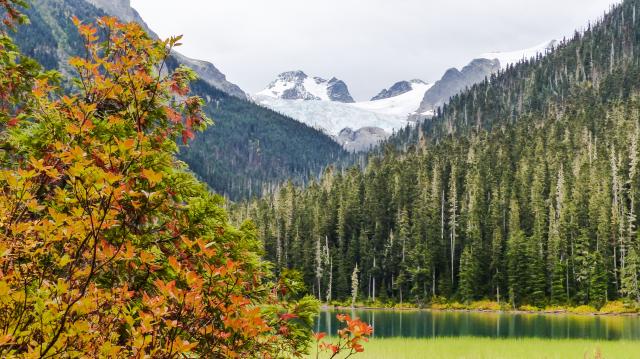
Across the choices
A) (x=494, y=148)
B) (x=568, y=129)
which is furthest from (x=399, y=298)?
(x=568, y=129)

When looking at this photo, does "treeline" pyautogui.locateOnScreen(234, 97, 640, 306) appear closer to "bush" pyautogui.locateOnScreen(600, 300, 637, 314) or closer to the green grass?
"bush" pyautogui.locateOnScreen(600, 300, 637, 314)

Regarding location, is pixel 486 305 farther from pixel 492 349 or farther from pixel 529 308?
pixel 492 349

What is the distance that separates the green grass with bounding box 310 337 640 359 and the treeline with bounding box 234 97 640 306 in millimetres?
52862

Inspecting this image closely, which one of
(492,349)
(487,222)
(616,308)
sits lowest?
(616,308)

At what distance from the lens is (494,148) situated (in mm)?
136000

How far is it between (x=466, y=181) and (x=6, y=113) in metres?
119

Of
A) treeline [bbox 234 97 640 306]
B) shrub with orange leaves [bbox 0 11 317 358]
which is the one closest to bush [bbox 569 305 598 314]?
treeline [bbox 234 97 640 306]

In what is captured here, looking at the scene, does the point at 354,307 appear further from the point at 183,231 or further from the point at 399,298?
the point at 183,231

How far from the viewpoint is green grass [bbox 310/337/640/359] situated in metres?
27.2

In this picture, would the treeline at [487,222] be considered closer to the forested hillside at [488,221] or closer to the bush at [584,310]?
the forested hillside at [488,221]

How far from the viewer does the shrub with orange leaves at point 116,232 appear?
378 centimetres

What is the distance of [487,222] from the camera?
107 metres

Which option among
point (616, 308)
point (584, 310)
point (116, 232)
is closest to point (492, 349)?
point (116, 232)

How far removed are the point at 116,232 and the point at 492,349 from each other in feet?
93.5
